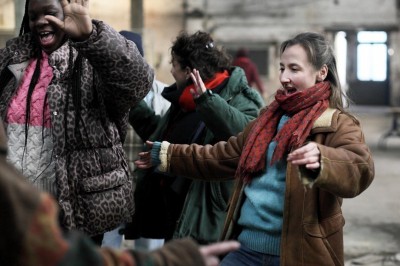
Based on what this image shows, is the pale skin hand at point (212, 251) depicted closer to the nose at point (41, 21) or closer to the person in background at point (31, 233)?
the person in background at point (31, 233)

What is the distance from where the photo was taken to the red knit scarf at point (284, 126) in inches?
114

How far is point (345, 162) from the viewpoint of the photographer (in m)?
2.68

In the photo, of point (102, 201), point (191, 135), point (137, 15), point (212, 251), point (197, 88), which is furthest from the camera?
point (137, 15)

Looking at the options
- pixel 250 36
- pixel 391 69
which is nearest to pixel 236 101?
pixel 250 36

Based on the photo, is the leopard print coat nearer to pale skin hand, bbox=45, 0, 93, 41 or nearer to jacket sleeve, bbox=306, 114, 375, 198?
pale skin hand, bbox=45, 0, 93, 41

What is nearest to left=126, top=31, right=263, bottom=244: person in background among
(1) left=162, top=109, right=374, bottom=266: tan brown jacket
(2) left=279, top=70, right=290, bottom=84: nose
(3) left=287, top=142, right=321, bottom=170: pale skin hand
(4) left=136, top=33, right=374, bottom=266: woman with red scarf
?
(4) left=136, top=33, right=374, bottom=266: woman with red scarf

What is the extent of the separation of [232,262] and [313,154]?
0.73 m

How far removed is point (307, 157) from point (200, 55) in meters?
1.73

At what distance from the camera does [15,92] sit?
3018 mm

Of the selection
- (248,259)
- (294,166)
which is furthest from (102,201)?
(294,166)

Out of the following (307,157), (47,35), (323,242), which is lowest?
(323,242)

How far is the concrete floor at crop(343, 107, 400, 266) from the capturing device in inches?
243

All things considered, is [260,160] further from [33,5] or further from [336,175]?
[33,5]

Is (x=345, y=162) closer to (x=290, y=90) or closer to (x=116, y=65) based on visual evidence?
(x=290, y=90)
